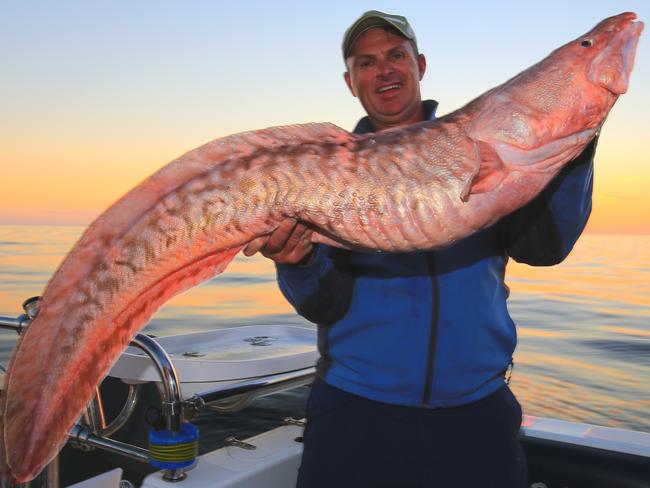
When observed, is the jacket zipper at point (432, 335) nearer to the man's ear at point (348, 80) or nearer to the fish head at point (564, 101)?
the fish head at point (564, 101)

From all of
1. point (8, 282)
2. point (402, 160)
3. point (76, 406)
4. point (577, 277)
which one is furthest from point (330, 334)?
point (577, 277)

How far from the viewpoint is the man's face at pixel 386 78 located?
3035 millimetres

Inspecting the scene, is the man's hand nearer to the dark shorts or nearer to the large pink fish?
the large pink fish

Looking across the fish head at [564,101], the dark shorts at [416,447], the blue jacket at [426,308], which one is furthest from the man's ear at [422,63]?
the dark shorts at [416,447]

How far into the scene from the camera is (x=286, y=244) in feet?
7.09

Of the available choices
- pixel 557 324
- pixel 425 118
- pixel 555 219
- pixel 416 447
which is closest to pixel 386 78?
pixel 425 118

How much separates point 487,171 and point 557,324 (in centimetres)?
1313

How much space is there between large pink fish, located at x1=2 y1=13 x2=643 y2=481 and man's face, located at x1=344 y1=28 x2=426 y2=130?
3.49 feet

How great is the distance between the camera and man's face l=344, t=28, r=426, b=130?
3.04 meters

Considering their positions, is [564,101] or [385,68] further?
[385,68]

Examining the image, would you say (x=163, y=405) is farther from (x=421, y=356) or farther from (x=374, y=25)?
(x=374, y=25)

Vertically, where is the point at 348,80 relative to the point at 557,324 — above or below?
above

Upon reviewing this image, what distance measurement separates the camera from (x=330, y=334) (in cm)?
264

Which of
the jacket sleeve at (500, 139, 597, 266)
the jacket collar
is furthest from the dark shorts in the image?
the jacket collar
